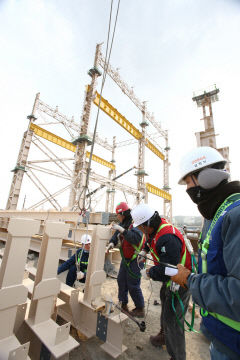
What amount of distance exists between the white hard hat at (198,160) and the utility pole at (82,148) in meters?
7.12

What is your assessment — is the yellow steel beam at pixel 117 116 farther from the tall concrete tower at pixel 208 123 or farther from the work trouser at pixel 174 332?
the work trouser at pixel 174 332

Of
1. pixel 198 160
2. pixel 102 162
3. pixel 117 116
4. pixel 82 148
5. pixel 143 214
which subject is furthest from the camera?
pixel 102 162

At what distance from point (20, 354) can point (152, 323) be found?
7.17 feet

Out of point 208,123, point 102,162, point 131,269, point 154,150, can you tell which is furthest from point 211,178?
point 154,150

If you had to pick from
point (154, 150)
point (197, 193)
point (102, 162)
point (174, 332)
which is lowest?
point (174, 332)

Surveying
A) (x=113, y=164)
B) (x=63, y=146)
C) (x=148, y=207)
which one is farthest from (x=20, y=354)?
(x=113, y=164)

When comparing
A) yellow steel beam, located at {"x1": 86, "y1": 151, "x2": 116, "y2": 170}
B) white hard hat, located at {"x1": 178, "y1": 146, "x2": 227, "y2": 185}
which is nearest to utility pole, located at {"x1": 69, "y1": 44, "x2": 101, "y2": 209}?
white hard hat, located at {"x1": 178, "y1": 146, "x2": 227, "y2": 185}

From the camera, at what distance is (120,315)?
6.01 ft

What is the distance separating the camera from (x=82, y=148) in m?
8.88

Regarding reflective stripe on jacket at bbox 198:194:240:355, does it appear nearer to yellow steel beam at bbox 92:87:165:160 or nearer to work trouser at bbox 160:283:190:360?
work trouser at bbox 160:283:190:360

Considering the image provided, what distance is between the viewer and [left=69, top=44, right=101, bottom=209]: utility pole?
8492 millimetres

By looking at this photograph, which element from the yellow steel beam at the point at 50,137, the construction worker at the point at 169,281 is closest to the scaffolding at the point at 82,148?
the yellow steel beam at the point at 50,137

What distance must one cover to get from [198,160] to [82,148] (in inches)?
320

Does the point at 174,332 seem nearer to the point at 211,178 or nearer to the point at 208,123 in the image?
the point at 211,178
